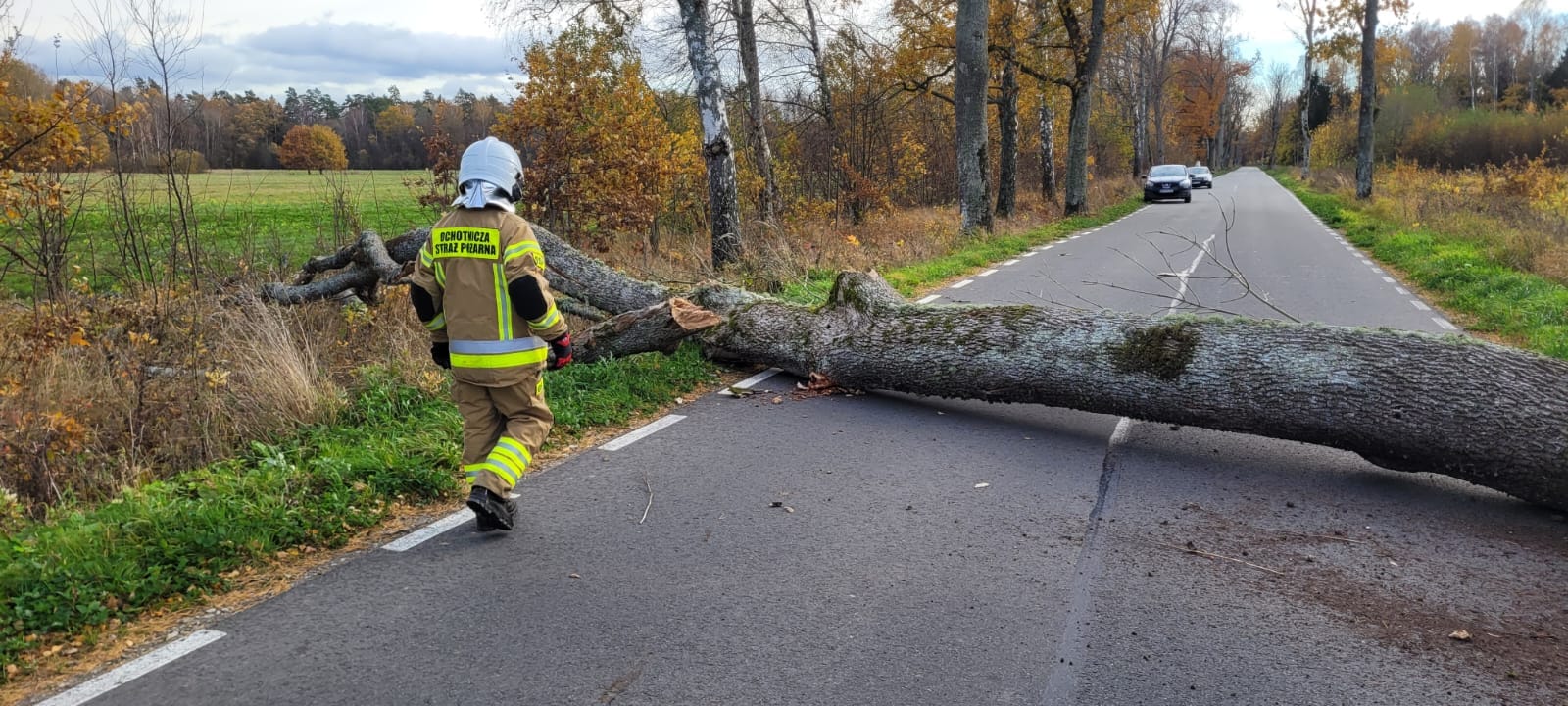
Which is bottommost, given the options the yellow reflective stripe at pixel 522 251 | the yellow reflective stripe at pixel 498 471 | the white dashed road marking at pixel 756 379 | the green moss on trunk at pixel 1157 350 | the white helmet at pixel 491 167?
the white dashed road marking at pixel 756 379

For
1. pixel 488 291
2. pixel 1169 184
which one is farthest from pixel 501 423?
pixel 1169 184

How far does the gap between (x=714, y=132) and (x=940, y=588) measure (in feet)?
32.1

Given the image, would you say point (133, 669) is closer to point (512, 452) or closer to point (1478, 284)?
point (512, 452)

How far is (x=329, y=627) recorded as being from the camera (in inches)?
139

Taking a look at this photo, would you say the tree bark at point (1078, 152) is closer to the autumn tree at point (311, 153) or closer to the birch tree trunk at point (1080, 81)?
the birch tree trunk at point (1080, 81)

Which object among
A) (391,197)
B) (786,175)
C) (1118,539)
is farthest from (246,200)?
(786,175)

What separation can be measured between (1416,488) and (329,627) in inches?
211

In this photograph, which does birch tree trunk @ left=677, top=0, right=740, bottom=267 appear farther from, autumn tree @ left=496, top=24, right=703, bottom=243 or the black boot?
the black boot

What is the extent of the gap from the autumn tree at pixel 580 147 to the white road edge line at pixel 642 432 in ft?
27.8

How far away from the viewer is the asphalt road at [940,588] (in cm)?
316

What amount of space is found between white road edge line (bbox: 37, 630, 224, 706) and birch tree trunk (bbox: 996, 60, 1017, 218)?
837 inches

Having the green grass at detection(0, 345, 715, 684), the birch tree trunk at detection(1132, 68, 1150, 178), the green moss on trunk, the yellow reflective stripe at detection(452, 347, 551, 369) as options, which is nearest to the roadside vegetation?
the green grass at detection(0, 345, 715, 684)

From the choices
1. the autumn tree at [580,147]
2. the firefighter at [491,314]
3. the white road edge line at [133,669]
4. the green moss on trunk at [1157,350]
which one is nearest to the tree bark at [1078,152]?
the autumn tree at [580,147]

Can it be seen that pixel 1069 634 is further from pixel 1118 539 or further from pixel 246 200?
pixel 246 200
